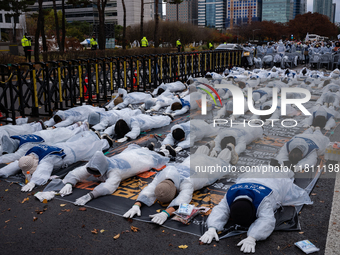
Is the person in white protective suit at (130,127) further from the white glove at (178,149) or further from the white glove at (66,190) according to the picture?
the white glove at (66,190)

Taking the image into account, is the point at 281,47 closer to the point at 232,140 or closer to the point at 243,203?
the point at 232,140

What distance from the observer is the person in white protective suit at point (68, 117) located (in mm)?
8695

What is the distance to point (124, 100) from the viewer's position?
1099 centimetres

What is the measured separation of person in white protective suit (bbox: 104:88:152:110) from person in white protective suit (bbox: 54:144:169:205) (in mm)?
4556

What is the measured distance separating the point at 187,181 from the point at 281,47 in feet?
71.4

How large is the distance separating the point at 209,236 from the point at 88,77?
27.7ft

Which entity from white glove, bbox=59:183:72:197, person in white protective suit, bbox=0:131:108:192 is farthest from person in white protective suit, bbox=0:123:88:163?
white glove, bbox=59:183:72:197

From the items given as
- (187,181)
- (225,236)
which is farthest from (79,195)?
(225,236)

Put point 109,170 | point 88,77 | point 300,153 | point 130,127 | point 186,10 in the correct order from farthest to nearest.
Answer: point 186,10 < point 88,77 < point 130,127 < point 300,153 < point 109,170

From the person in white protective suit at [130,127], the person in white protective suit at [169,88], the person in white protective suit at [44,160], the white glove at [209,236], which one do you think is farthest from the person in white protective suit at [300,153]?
the person in white protective suit at [169,88]

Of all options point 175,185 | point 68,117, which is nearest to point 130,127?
point 68,117

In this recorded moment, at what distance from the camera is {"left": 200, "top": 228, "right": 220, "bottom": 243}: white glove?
13.2 feet

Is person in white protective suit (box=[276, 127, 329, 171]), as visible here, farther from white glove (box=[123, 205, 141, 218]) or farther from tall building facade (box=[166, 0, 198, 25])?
tall building facade (box=[166, 0, 198, 25])

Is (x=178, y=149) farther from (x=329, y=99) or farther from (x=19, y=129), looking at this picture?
(x=329, y=99)
